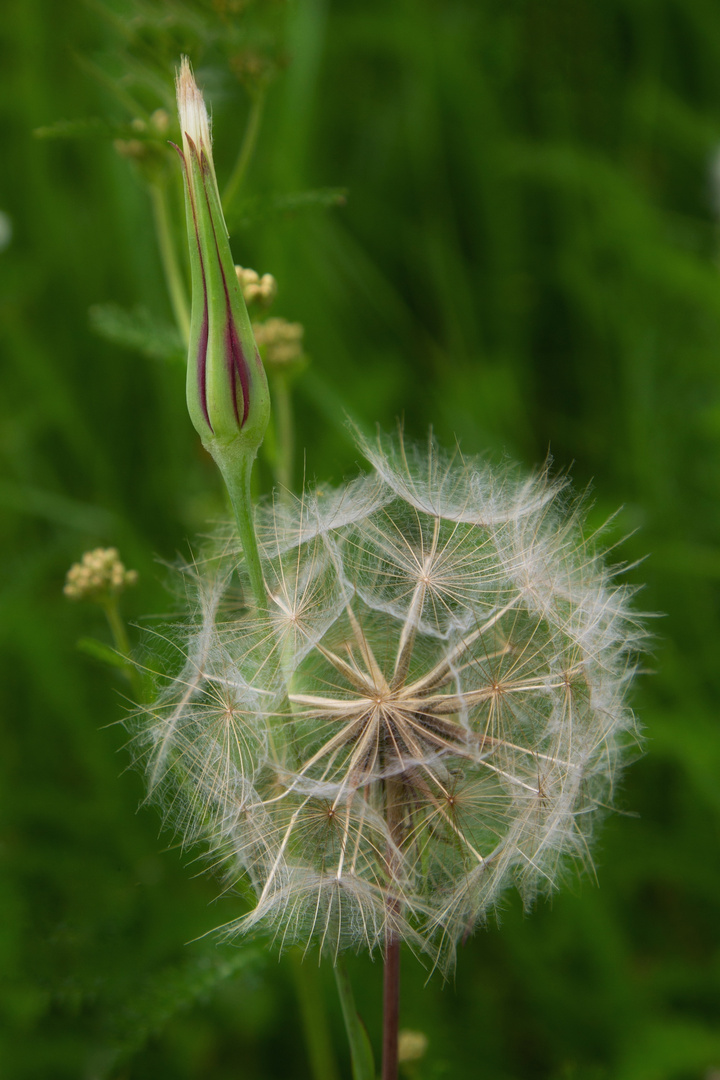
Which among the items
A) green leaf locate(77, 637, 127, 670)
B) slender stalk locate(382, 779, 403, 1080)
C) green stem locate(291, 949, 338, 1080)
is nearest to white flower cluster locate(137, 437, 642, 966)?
slender stalk locate(382, 779, 403, 1080)

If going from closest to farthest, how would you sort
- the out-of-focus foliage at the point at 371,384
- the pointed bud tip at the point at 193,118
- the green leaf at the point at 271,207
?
the pointed bud tip at the point at 193,118
the green leaf at the point at 271,207
the out-of-focus foliage at the point at 371,384

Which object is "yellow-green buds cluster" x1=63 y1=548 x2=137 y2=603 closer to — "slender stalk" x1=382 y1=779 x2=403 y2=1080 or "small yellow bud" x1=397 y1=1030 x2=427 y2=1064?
"slender stalk" x1=382 y1=779 x2=403 y2=1080

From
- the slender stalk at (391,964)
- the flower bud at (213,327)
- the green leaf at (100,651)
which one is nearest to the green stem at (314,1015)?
the slender stalk at (391,964)

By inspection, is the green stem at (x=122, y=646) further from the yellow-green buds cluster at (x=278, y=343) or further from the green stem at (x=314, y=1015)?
the green stem at (x=314, y=1015)

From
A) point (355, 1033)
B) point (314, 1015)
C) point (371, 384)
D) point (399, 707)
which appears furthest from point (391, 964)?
point (371, 384)

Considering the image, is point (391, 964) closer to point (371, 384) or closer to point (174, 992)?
point (174, 992)

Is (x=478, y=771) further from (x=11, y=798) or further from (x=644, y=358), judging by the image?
(x=644, y=358)
